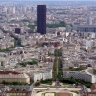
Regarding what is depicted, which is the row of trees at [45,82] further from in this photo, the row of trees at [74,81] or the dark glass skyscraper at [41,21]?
the dark glass skyscraper at [41,21]

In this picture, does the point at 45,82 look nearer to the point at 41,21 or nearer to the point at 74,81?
the point at 74,81

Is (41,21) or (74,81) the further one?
(41,21)

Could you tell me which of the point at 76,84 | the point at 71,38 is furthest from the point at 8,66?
the point at 71,38

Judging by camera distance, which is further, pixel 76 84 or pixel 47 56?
pixel 47 56

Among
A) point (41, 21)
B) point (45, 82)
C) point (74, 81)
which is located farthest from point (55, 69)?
point (41, 21)

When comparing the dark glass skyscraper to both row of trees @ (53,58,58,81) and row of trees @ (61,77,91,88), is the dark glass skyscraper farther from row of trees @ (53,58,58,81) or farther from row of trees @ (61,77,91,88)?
row of trees @ (61,77,91,88)

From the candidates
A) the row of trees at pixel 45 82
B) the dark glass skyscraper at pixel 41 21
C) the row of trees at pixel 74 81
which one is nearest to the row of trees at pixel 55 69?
the row of trees at pixel 45 82

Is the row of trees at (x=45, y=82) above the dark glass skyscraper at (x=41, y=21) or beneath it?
beneath

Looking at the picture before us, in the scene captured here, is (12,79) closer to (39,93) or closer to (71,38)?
(39,93)

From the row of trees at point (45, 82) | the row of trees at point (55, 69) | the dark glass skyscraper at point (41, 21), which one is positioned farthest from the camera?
the dark glass skyscraper at point (41, 21)

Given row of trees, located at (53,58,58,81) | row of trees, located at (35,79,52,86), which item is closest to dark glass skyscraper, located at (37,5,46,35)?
row of trees, located at (53,58,58,81)

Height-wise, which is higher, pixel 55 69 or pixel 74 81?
pixel 55 69
